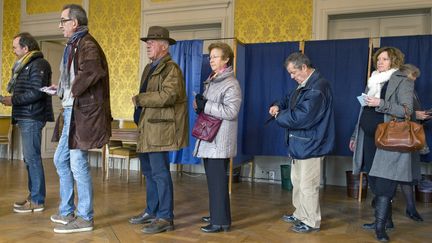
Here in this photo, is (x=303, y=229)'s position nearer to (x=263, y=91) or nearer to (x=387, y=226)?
(x=387, y=226)

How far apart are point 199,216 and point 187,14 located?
12.3 feet

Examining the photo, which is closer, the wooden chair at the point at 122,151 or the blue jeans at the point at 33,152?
the blue jeans at the point at 33,152

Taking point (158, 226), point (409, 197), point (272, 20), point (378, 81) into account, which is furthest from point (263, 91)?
point (158, 226)

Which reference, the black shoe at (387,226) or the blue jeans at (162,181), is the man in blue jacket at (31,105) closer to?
the blue jeans at (162,181)

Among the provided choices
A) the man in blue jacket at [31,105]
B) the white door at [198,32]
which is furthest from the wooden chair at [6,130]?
the man in blue jacket at [31,105]

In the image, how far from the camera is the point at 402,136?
2.55 m

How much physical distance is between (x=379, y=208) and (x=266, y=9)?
3765 mm

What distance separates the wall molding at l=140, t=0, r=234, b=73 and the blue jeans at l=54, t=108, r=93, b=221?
3658mm

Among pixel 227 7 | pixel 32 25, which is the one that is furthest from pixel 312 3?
pixel 32 25

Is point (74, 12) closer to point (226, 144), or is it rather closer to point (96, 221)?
point (226, 144)

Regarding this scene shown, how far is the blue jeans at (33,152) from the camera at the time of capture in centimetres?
329

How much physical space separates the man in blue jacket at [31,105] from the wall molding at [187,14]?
10.4 ft

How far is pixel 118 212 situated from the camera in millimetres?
3451

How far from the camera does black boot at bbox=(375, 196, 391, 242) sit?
107 inches
